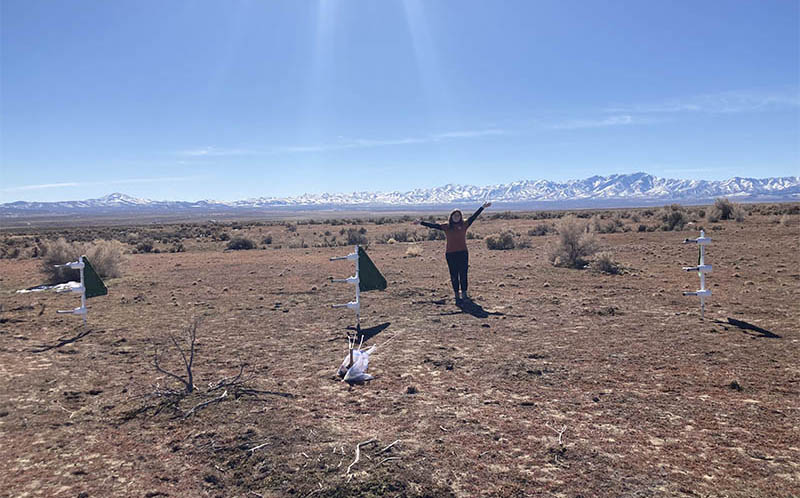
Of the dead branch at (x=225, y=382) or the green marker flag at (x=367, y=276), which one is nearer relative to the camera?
the dead branch at (x=225, y=382)

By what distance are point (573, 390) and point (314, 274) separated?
12084 mm

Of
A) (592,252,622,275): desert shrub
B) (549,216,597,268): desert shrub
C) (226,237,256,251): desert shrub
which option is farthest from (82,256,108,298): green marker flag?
(226,237,256,251): desert shrub

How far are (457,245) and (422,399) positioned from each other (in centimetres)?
624

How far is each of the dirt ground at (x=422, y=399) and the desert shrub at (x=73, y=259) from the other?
13.2ft

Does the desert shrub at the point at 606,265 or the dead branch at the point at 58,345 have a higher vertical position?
the desert shrub at the point at 606,265

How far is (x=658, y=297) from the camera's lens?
453 inches

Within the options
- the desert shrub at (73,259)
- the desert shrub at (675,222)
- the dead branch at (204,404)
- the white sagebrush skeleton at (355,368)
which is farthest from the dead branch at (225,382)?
the desert shrub at (675,222)

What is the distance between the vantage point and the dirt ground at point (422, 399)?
424 centimetres

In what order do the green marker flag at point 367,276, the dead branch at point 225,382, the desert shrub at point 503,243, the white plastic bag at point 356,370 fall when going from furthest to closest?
the desert shrub at point 503,243, the green marker flag at point 367,276, the white plastic bag at point 356,370, the dead branch at point 225,382

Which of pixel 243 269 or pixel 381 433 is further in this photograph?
pixel 243 269

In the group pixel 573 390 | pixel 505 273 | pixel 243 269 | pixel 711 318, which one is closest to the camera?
pixel 573 390

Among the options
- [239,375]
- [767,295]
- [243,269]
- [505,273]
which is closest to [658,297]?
[767,295]

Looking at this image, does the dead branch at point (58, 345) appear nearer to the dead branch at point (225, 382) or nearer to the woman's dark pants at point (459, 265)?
the dead branch at point (225, 382)

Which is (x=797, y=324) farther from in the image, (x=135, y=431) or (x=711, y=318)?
(x=135, y=431)
